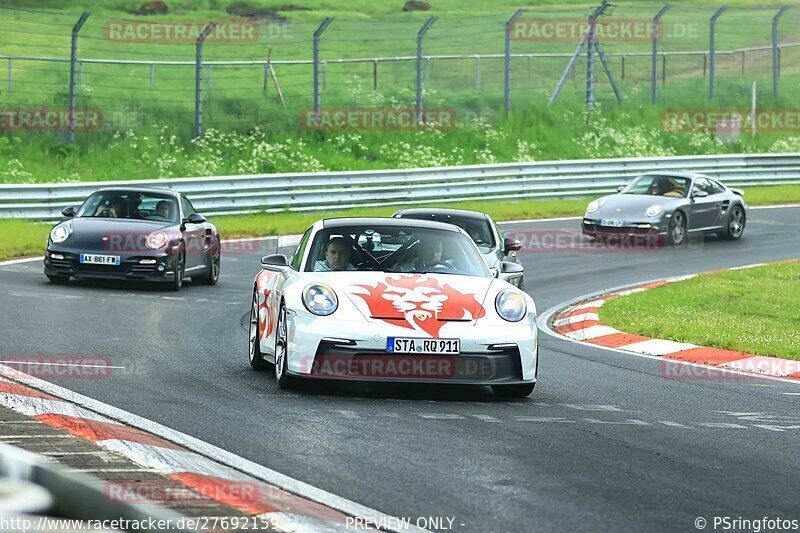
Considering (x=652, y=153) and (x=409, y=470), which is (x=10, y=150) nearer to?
(x=652, y=153)

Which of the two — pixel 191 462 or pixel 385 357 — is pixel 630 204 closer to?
pixel 385 357

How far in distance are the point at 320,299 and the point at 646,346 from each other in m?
5.08

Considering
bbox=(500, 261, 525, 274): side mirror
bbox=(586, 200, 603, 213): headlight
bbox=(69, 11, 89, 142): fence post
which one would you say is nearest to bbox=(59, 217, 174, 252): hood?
bbox=(500, 261, 525, 274): side mirror

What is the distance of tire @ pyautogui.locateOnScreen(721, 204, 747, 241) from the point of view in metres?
26.1

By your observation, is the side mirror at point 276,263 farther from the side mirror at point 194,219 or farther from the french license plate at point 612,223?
the french license plate at point 612,223

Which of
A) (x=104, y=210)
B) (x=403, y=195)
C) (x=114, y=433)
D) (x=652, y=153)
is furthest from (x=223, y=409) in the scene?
(x=652, y=153)

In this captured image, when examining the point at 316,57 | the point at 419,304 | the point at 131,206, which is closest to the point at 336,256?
the point at 419,304

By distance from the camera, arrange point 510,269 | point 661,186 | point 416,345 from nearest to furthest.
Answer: point 416,345, point 510,269, point 661,186

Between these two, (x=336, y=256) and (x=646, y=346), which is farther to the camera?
(x=646, y=346)

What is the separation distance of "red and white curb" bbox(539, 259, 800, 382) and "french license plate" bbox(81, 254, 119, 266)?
519 centimetres

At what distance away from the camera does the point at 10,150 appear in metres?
31.1

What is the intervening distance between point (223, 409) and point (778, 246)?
1794cm

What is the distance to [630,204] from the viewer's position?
Result: 24.9 metres

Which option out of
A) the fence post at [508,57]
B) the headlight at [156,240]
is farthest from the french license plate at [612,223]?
the headlight at [156,240]
